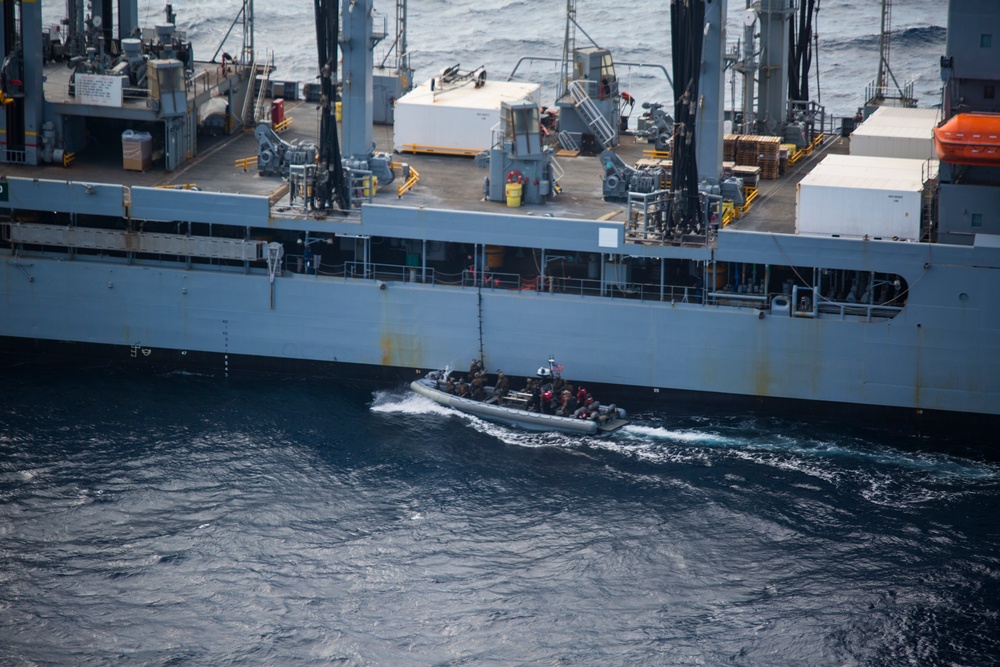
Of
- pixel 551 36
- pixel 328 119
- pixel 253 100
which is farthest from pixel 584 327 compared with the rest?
pixel 551 36

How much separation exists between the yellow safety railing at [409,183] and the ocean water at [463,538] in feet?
31.8

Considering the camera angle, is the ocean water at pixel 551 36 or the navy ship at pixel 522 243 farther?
the ocean water at pixel 551 36

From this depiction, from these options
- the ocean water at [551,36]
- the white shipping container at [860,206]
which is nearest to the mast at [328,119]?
the white shipping container at [860,206]

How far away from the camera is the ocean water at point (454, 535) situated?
39.6m

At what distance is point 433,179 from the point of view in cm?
6344

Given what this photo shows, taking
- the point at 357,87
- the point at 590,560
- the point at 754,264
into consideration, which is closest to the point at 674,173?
the point at 754,264

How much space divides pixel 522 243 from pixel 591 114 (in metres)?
13.9

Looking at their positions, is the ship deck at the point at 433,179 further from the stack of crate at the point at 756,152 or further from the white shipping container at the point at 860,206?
the white shipping container at the point at 860,206

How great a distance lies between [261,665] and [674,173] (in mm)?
27151

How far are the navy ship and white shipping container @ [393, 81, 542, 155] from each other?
0.25m

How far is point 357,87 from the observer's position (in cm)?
5869

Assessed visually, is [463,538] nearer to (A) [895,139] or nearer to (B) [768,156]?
(B) [768,156]

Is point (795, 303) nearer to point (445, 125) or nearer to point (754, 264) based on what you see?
point (754, 264)

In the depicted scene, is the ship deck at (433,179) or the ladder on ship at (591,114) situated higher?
the ladder on ship at (591,114)
